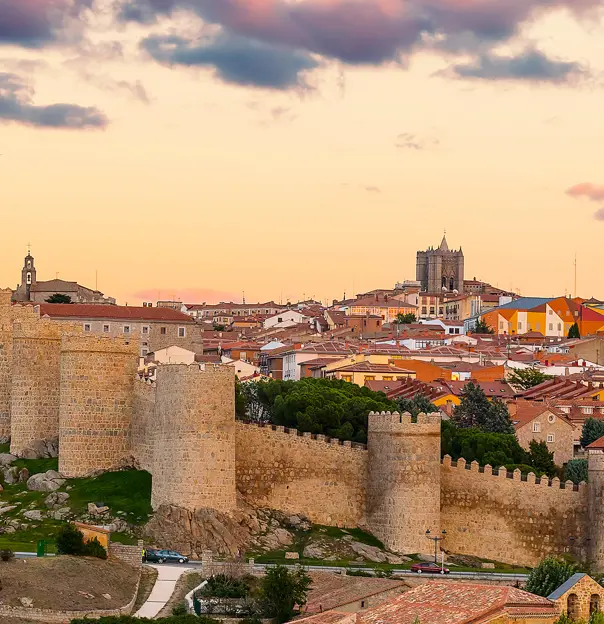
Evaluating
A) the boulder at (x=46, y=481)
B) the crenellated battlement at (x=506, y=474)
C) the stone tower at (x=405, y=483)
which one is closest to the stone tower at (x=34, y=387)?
the boulder at (x=46, y=481)

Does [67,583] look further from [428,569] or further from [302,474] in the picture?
[302,474]

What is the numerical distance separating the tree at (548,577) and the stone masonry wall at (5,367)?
893 inches

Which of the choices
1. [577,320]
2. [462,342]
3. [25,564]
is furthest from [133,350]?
[577,320]

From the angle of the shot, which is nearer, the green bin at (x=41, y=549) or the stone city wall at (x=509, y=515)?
the green bin at (x=41, y=549)

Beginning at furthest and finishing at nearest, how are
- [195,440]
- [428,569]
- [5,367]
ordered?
[5,367] → [195,440] → [428,569]

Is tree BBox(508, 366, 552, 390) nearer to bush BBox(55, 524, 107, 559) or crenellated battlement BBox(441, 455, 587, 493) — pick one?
crenellated battlement BBox(441, 455, 587, 493)

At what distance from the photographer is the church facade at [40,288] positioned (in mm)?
146125

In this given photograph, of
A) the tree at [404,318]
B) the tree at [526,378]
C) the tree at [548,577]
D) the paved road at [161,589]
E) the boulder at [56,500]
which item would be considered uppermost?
the tree at [404,318]

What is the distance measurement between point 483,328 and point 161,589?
122482 mm

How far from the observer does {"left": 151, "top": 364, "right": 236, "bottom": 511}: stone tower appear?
6341 cm

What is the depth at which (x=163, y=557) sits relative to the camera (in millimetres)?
60719

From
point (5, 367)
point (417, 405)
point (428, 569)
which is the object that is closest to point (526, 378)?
point (417, 405)

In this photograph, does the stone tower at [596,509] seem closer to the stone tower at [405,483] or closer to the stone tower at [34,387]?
the stone tower at [405,483]

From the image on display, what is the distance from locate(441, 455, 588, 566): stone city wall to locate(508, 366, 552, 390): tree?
173 ft
